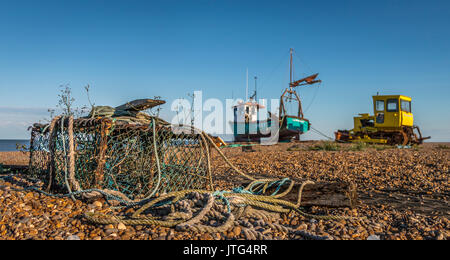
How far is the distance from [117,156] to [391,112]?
607 inches

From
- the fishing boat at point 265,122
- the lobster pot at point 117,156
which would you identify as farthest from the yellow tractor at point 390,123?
the lobster pot at point 117,156

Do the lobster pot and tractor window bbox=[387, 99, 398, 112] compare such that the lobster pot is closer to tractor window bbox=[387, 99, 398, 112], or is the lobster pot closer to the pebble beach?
the pebble beach

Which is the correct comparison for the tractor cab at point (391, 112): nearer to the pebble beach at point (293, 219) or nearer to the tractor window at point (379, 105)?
the tractor window at point (379, 105)

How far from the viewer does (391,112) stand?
15.4m

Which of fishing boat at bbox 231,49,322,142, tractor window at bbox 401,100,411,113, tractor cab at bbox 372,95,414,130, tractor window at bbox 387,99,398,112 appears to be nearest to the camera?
tractor cab at bbox 372,95,414,130

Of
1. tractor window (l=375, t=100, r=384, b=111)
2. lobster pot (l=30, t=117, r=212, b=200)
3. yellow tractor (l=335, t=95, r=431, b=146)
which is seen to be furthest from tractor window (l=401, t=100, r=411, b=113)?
lobster pot (l=30, t=117, r=212, b=200)

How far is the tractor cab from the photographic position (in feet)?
50.0

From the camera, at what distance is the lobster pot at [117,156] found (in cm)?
367

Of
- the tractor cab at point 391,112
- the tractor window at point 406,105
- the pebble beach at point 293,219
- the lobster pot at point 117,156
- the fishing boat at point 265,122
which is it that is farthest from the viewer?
the fishing boat at point 265,122

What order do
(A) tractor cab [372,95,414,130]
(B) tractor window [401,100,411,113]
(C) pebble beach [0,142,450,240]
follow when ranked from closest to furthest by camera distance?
(C) pebble beach [0,142,450,240], (A) tractor cab [372,95,414,130], (B) tractor window [401,100,411,113]

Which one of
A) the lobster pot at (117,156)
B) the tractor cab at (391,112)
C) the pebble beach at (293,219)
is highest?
the tractor cab at (391,112)

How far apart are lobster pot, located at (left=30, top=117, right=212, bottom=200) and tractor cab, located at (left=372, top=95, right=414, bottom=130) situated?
14023 mm

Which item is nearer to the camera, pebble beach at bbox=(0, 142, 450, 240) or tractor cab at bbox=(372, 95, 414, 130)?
pebble beach at bbox=(0, 142, 450, 240)
